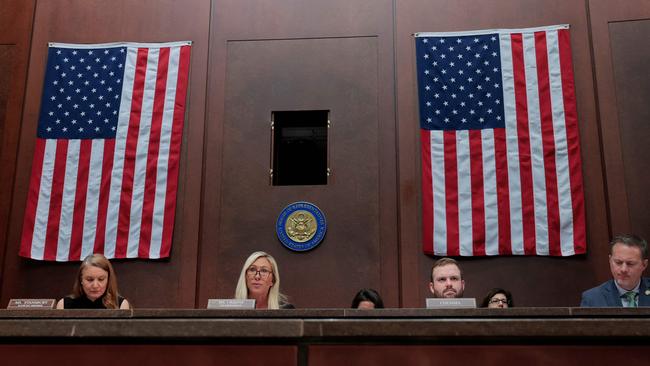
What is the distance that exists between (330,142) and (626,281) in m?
3.21

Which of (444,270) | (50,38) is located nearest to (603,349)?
(444,270)

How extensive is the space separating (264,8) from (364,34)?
112 cm

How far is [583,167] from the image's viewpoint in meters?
6.50

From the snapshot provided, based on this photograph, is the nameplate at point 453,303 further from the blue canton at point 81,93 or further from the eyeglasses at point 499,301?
the blue canton at point 81,93

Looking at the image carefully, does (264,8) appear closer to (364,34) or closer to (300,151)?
(364,34)

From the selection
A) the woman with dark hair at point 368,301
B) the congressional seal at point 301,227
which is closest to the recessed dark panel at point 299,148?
the congressional seal at point 301,227

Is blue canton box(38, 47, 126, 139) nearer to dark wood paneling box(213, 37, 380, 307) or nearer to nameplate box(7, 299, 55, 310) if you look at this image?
dark wood paneling box(213, 37, 380, 307)

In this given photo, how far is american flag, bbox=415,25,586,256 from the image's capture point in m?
6.41

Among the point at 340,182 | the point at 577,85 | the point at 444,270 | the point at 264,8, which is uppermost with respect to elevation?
the point at 264,8

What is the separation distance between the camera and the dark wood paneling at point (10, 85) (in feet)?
22.6

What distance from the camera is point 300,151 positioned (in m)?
7.04

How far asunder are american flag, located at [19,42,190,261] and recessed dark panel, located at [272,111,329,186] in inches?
40.0

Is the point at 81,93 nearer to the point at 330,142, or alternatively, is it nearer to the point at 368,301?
the point at 330,142

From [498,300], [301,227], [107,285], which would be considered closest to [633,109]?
[498,300]
